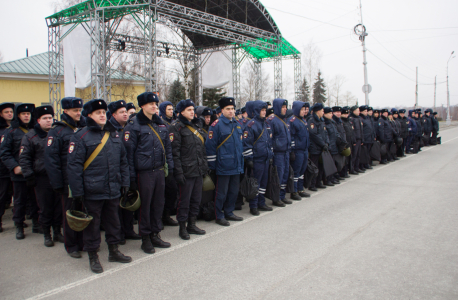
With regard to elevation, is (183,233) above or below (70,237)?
below

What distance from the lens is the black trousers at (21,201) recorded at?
497 cm

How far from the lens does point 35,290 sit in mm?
3268

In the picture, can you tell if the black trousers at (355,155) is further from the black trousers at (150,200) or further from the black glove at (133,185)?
the black glove at (133,185)

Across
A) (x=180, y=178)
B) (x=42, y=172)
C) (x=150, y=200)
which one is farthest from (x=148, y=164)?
(x=42, y=172)

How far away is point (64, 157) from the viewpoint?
4.23 m

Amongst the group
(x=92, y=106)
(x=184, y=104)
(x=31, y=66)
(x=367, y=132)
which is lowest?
(x=367, y=132)

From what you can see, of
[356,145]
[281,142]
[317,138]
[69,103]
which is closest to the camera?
[69,103]

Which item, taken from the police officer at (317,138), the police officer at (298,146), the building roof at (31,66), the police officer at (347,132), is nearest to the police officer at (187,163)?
the police officer at (298,146)

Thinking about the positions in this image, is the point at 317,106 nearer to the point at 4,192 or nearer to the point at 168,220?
the point at 168,220

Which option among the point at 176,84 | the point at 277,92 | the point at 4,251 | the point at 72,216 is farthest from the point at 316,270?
the point at 176,84

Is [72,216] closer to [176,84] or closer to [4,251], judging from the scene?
[4,251]

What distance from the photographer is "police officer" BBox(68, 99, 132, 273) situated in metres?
3.65

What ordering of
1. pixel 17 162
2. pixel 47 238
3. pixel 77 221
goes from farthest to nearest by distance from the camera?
pixel 17 162 < pixel 47 238 < pixel 77 221

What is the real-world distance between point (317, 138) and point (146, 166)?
16.0 feet
